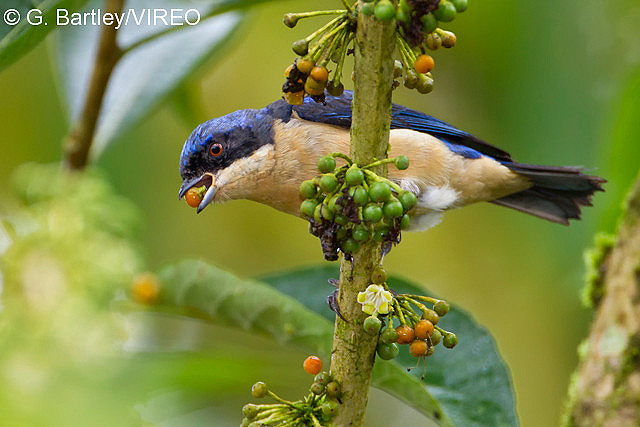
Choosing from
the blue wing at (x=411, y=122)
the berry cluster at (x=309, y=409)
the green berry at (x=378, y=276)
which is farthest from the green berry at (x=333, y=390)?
the blue wing at (x=411, y=122)

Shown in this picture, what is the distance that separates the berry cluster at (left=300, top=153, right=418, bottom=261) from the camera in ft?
5.17

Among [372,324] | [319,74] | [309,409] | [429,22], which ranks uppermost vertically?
[429,22]

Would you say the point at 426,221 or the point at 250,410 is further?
the point at 426,221

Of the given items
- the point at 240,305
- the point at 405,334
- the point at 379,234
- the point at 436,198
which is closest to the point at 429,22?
the point at 379,234

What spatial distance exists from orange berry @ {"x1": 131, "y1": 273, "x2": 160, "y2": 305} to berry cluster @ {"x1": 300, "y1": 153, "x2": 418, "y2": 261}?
135 cm

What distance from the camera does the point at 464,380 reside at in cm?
225

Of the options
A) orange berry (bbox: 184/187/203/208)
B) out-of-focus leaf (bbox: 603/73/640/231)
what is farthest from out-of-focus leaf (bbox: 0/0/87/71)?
out-of-focus leaf (bbox: 603/73/640/231)

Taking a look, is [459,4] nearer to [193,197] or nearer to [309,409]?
[309,409]

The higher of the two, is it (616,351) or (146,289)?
(616,351)

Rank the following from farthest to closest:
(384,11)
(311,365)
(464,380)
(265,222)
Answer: (265,222)
(464,380)
(311,365)
(384,11)

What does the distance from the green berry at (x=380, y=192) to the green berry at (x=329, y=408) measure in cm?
46

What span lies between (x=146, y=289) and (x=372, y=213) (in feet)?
5.10

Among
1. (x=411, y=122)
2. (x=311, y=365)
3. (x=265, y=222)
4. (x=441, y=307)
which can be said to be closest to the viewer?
(x=441, y=307)

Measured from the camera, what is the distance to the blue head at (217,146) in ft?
10.3
